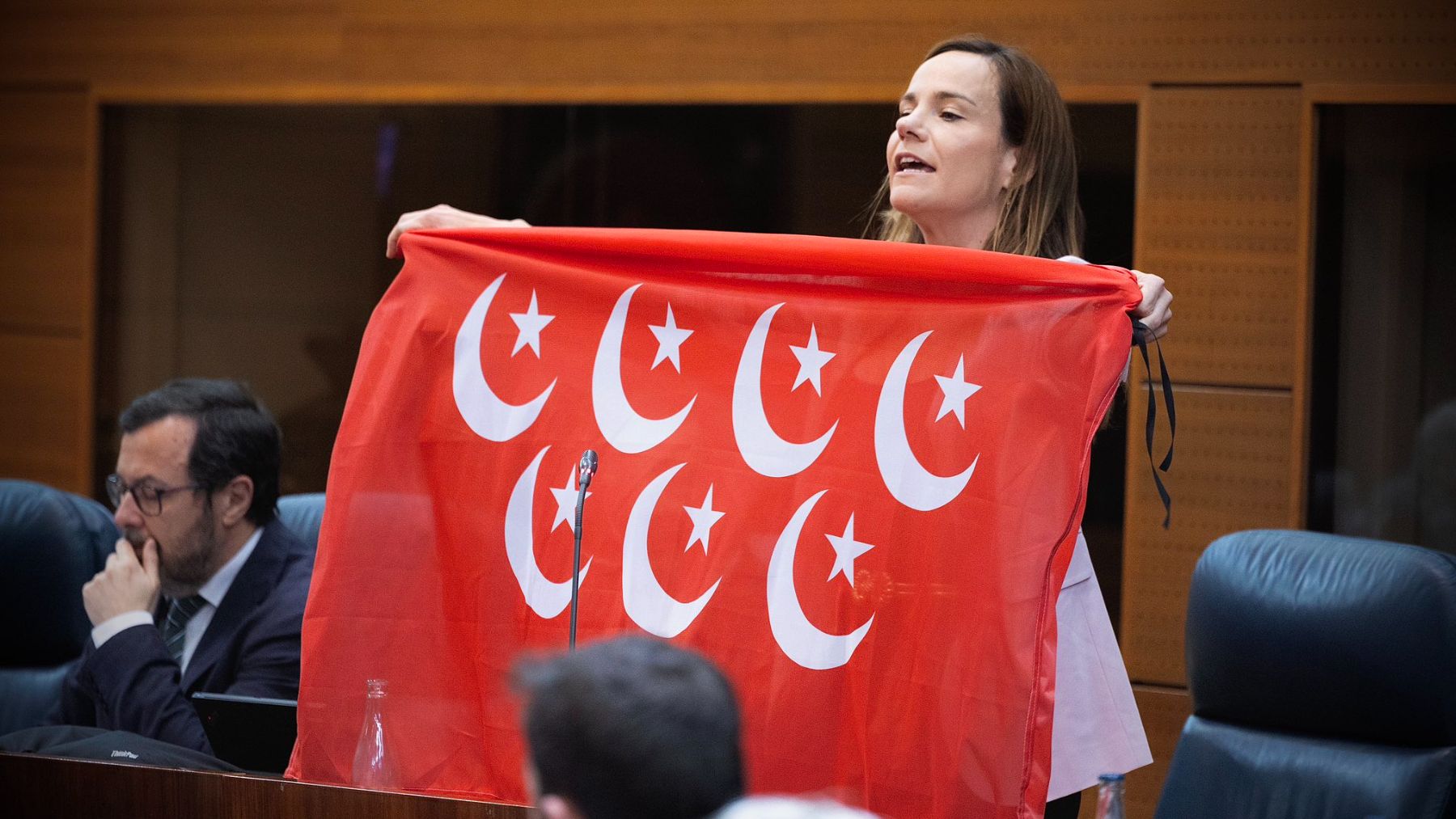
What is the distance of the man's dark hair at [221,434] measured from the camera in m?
3.08

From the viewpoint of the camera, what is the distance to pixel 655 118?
4.26m

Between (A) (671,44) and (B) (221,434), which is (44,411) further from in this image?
(A) (671,44)

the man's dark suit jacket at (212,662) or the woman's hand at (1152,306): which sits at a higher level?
the woman's hand at (1152,306)

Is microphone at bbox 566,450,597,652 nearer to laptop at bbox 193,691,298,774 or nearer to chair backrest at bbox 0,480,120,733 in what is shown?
laptop at bbox 193,691,298,774

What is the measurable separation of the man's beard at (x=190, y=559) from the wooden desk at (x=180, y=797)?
875 millimetres

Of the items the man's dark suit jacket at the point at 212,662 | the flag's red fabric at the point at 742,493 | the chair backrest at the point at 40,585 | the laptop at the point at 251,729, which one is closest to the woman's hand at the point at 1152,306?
the flag's red fabric at the point at 742,493

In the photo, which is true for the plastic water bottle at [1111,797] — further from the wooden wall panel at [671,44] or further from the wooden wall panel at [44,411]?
the wooden wall panel at [44,411]

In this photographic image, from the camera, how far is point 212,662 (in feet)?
9.44

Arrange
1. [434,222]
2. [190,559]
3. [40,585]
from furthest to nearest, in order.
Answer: [40,585]
[190,559]
[434,222]

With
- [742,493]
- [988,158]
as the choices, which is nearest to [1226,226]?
[988,158]

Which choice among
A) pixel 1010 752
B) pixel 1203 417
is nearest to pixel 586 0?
pixel 1203 417

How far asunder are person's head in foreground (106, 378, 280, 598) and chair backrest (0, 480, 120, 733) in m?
0.29

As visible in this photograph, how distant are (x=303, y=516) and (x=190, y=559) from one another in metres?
0.35

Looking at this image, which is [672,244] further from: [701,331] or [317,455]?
[317,455]
